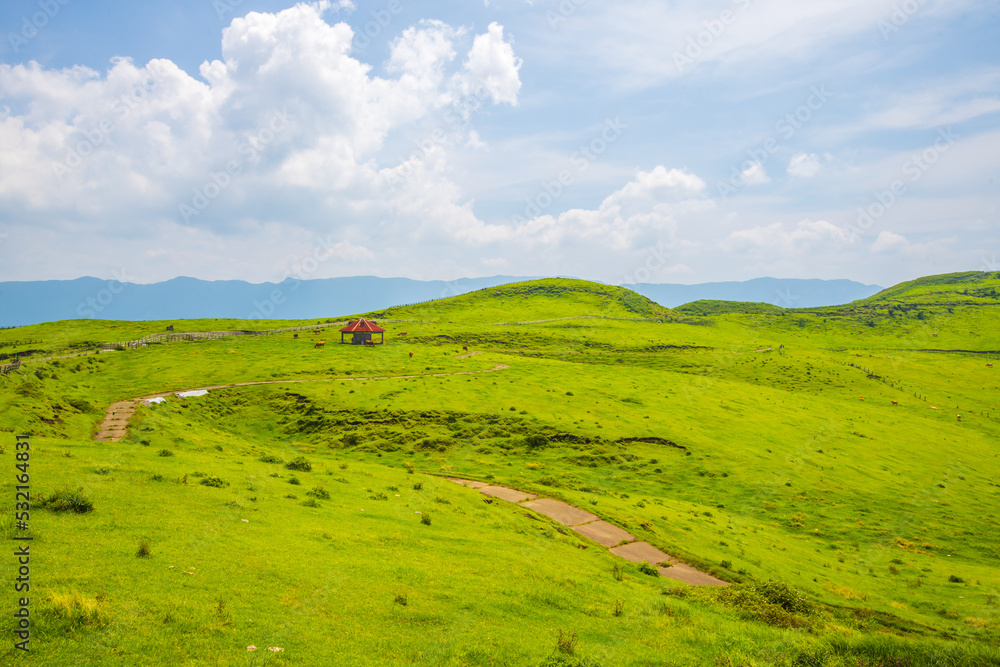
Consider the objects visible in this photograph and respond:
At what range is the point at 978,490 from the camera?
51719 mm

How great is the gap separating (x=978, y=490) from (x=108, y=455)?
75499 millimetres

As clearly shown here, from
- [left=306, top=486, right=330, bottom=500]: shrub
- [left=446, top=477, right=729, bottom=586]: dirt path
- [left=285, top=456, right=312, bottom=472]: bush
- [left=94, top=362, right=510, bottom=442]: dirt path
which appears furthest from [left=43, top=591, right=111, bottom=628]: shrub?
[left=94, top=362, right=510, bottom=442]: dirt path

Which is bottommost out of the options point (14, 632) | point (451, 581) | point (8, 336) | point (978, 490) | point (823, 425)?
point (978, 490)

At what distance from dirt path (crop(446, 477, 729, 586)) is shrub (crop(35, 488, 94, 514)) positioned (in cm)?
2229

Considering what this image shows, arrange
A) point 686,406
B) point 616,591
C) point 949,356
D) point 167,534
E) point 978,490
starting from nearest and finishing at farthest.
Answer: point 167,534, point 616,591, point 978,490, point 686,406, point 949,356

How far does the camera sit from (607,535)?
93.7 ft

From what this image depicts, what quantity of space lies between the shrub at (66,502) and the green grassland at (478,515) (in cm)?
19

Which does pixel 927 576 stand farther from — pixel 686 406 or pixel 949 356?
pixel 949 356

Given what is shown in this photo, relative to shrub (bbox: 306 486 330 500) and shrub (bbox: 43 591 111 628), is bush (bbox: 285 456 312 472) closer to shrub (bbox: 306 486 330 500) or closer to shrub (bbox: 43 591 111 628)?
shrub (bbox: 306 486 330 500)

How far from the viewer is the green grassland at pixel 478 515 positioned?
1321 cm

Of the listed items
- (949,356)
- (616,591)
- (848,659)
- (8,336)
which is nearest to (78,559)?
(616,591)

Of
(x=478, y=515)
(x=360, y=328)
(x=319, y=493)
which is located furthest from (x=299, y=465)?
(x=360, y=328)

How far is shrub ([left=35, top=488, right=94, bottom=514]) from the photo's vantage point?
54.1ft

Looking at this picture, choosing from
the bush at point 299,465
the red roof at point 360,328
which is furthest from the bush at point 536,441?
the red roof at point 360,328
